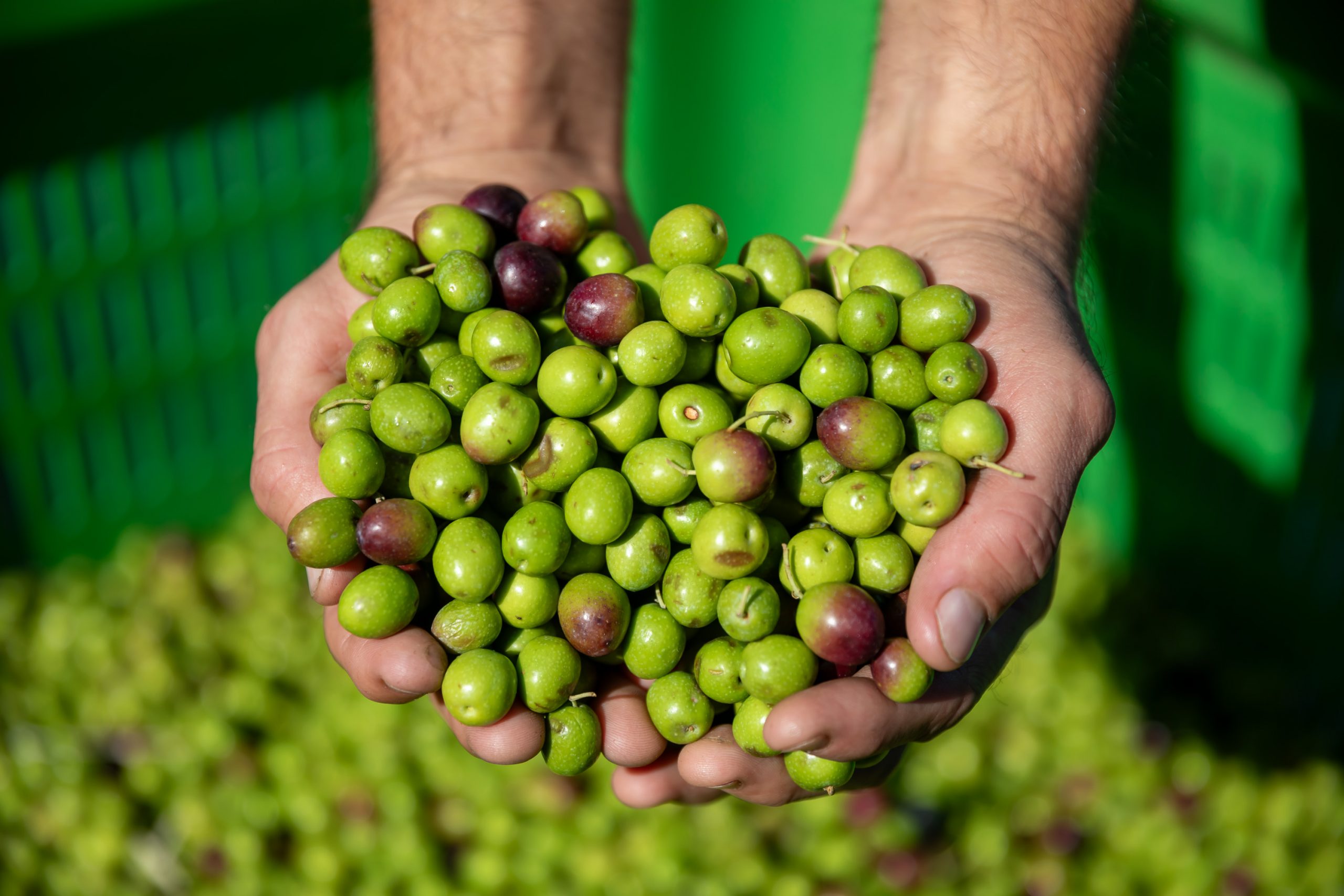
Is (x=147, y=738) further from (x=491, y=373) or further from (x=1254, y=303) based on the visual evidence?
(x=1254, y=303)

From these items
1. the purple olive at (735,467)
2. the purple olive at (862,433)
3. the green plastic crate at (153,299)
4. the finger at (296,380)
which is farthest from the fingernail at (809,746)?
the green plastic crate at (153,299)

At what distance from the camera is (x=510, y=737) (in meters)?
3.12

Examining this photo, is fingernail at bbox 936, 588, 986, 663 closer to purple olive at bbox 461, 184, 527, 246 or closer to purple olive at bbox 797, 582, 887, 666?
purple olive at bbox 797, 582, 887, 666

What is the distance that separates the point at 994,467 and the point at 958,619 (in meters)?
0.46

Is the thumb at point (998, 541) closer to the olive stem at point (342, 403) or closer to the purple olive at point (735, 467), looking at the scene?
the purple olive at point (735, 467)

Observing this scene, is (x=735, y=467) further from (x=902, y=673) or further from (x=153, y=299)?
(x=153, y=299)

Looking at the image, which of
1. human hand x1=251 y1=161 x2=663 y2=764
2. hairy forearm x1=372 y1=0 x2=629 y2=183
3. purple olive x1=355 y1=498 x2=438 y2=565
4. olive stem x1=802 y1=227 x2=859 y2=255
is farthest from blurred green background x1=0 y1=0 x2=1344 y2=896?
purple olive x1=355 y1=498 x2=438 y2=565

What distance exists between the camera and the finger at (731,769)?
3086 mm

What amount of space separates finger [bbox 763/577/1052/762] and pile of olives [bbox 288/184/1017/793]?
0.27ft

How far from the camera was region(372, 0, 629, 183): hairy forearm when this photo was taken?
4.78 m

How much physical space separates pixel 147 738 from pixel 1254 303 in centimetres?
643

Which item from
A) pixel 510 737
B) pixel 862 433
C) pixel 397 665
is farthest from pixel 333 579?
pixel 862 433

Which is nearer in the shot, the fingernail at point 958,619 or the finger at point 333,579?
the fingernail at point 958,619

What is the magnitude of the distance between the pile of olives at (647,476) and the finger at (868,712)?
0.27ft
